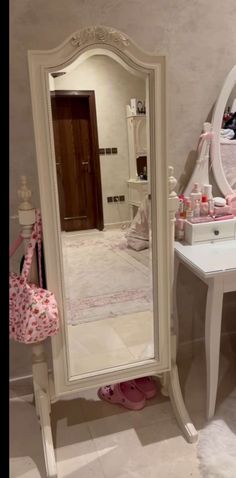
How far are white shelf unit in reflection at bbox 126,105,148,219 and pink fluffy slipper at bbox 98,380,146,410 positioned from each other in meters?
0.87

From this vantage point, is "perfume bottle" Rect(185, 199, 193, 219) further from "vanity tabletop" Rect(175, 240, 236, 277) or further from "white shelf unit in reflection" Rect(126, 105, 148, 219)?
"white shelf unit in reflection" Rect(126, 105, 148, 219)

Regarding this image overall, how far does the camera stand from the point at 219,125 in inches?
70.1

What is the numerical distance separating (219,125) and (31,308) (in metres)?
1.22

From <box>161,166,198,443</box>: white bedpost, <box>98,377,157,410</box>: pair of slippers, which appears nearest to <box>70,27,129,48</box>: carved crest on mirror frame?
<box>161,166,198,443</box>: white bedpost

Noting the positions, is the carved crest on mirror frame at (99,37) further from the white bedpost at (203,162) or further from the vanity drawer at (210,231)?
the vanity drawer at (210,231)

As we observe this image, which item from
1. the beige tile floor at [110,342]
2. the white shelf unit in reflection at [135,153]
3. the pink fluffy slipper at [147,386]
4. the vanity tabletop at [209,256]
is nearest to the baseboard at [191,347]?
the pink fluffy slipper at [147,386]

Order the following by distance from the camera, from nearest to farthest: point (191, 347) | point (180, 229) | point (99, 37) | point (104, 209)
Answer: point (99, 37)
point (104, 209)
point (180, 229)
point (191, 347)

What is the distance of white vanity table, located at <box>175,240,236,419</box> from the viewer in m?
1.45

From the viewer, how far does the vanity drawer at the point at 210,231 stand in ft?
5.65

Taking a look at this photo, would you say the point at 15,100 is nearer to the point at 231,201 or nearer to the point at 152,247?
the point at 152,247

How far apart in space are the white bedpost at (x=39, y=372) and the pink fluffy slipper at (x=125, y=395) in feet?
1.22

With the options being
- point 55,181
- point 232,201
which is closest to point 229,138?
point 232,201

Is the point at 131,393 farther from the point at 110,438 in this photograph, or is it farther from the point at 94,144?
the point at 94,144
